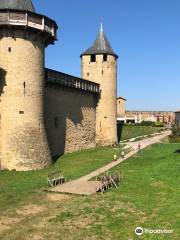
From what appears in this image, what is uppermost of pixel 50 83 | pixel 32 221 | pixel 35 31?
pixel 35 31

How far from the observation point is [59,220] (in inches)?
457

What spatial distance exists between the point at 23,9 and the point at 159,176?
11875mm

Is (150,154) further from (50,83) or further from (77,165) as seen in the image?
(50,83)

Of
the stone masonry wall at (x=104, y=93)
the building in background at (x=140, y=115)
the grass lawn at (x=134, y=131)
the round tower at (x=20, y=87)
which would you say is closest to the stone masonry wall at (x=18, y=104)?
the round tower at (x=20, y=87)

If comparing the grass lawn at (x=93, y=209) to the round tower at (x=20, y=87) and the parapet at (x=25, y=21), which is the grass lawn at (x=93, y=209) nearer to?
the round tower at (x=20, y=87)

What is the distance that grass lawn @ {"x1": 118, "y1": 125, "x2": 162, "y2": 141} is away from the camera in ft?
137

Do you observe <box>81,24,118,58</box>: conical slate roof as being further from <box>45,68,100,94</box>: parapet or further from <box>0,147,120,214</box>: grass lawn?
<box>0,147,120,214</box>: grass lawn

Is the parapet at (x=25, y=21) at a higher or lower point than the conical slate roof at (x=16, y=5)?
lower

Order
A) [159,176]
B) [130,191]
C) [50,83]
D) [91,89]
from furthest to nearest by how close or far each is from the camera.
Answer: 1. [91,89]
2. [50,83]
3. [159,176]
4. [130,191]

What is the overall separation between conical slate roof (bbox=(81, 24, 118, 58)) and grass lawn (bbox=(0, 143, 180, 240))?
1766 cm

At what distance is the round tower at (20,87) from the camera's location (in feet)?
68.8

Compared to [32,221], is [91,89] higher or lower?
higher

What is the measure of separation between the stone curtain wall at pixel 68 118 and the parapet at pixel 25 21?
15.4 feet

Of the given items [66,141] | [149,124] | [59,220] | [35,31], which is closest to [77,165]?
[66,141]
